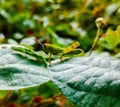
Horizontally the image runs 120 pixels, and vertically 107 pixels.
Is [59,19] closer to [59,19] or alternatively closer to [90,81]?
[59,19]

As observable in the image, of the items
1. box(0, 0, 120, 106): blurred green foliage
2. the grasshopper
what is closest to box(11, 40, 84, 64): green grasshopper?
the grasshopper

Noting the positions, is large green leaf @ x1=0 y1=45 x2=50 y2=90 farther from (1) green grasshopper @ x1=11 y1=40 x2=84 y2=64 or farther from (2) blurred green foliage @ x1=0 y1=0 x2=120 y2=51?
(2) blurred green foliage @ x1=0 y1=0 x2=120 y2=51

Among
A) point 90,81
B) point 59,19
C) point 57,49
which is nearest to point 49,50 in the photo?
point 57,49

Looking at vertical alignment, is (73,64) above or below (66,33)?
above

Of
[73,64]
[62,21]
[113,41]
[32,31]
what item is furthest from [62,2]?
[73,64]

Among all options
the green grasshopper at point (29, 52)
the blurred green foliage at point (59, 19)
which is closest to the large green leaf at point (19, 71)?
the green grasshopper at point (29, 52)

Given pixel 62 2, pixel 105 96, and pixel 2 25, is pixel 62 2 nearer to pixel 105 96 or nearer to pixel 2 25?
pixel 2 25
